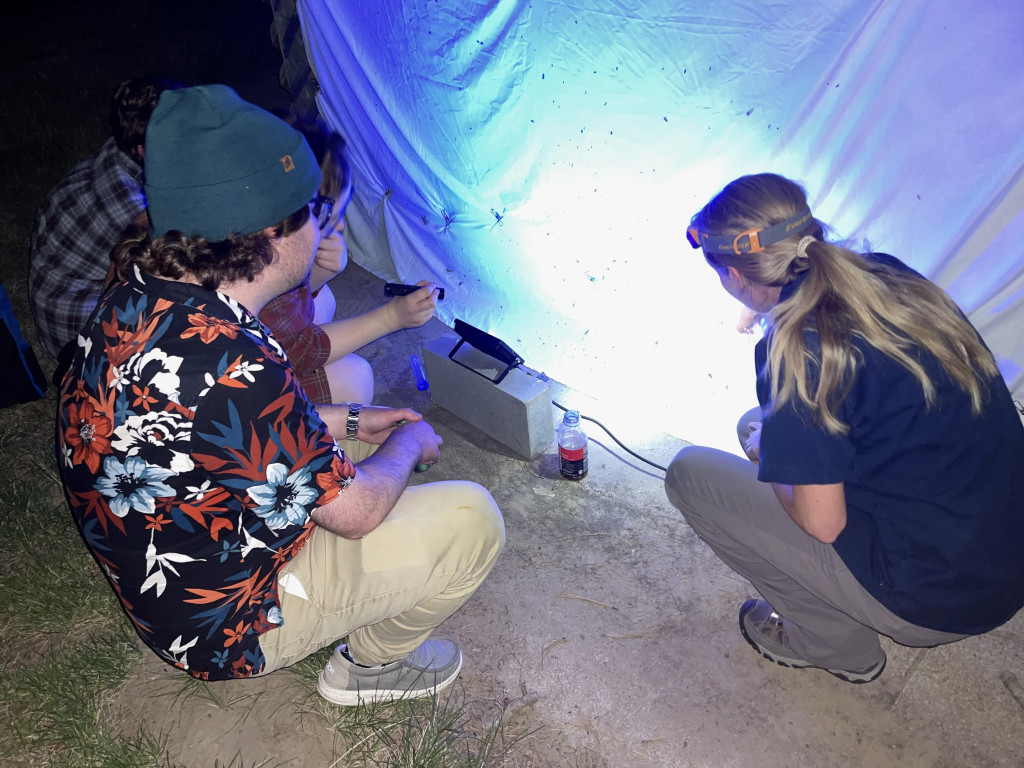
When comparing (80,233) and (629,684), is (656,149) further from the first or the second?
(80,233)

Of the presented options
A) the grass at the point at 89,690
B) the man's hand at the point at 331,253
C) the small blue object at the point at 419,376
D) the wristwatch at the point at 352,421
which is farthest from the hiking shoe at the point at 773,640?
the man's hand at the point at 331,253

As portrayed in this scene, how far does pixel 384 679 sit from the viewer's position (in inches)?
81.4

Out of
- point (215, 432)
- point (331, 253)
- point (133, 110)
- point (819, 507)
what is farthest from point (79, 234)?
point (819, 507)

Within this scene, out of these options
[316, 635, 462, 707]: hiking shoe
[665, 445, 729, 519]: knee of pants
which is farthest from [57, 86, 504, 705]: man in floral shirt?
[665, 445, 729, 519]: knee of pants

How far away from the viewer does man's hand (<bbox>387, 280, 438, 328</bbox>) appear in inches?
101

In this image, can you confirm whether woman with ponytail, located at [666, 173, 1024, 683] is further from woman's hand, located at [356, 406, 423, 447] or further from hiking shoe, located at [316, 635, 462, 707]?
hiking shoe, located at [316, 635, 462, 707]

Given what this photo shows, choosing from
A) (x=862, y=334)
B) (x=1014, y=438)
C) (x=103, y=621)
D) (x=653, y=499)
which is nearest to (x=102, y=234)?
(x=103, y=621)

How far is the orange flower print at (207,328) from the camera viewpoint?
1.33 meters

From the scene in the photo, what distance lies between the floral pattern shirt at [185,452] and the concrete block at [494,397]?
1284mm

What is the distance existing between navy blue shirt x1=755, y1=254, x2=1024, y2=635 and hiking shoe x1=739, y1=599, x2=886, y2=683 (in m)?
0.39

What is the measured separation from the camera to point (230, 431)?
4.28 feet

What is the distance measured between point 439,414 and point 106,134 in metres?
4.26

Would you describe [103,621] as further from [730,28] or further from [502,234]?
[730,28]

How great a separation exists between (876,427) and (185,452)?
52.8 inches
